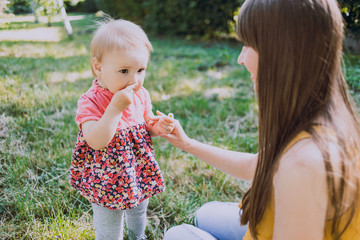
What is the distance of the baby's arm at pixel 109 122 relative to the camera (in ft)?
4.23

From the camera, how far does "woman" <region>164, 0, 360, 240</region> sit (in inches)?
38.6

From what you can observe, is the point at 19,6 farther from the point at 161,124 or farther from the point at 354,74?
the point at 354,74

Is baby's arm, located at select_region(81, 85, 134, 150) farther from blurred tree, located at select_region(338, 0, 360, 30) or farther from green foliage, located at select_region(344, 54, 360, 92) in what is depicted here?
green foliage, located at select_region(344, 54, 360, 92)

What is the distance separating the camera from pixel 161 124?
5.05 feet

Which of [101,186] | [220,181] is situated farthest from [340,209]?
[220,181]

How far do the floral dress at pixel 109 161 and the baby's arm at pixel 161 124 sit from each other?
0.09m

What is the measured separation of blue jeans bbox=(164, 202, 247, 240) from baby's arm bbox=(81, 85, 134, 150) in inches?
22.5

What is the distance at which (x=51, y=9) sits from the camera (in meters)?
2.91

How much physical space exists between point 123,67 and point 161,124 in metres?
0.33

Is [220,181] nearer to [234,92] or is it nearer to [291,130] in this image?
[291,130]

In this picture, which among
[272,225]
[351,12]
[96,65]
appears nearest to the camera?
[272,225]

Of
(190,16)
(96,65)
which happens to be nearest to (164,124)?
(96,65)

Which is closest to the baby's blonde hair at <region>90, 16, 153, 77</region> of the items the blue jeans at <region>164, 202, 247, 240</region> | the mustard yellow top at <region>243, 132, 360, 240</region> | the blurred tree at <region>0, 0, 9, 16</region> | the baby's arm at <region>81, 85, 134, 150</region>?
the baby's arm at <region>81, 85, 134, 150</region>

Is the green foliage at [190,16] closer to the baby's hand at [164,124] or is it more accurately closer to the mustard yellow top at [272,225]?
the baby's hand at [164,124]
